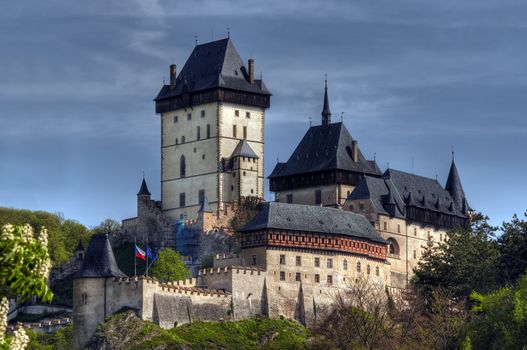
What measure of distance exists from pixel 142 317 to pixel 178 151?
33599 millimetres

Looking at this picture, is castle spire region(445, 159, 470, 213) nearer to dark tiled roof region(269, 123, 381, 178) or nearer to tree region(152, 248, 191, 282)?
dark tiled roof region(269, 123, 381, 178)

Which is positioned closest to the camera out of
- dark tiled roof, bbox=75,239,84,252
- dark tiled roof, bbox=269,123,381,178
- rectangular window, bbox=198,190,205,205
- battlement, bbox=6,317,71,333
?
battlement, bbox=6,317,71,333

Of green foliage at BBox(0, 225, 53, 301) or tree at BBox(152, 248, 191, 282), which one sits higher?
tree at BBox(152, 248, 191, 282)

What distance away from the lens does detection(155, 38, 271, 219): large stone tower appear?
365 ft

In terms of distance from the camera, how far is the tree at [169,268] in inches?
3794

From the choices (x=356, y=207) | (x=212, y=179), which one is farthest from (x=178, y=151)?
(x=356, y=207)

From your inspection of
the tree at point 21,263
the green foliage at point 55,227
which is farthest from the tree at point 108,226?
the tree at point 21,263

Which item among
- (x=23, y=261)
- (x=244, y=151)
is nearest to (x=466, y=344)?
→ (x=244, y=151)

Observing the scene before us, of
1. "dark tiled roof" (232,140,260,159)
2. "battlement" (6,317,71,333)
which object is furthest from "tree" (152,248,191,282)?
"dark tiled roof" (232,140,260,159)

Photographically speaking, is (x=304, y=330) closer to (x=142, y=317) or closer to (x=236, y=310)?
(x=236, y=310)

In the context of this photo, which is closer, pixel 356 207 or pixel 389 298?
pixel 389 298

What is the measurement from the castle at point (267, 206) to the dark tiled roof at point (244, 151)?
10cm

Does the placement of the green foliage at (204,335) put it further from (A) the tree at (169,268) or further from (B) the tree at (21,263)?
(B) the tree at (21,263)

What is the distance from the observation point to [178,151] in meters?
115
